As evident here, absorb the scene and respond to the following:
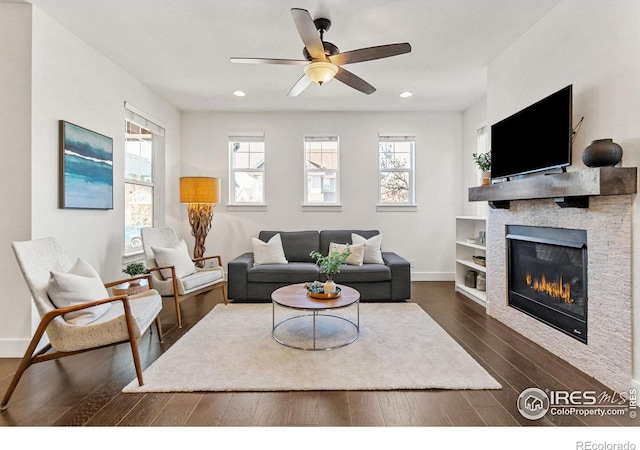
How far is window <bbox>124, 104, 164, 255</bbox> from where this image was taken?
3.90m

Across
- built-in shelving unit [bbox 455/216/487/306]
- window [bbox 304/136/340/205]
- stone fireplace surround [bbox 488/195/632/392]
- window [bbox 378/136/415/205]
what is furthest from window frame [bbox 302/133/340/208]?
stone fireplace surround [bbox 488/195/632/392]

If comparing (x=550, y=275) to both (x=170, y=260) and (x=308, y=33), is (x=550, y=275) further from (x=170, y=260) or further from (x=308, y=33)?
(x=170, y=260)

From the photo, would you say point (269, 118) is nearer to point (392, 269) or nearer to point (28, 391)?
point (392, 269)

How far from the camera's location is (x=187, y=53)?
3203 mm

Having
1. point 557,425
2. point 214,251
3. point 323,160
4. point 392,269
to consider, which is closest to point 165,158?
point 214,251

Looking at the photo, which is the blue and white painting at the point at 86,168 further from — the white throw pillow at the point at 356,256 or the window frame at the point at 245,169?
the white throw pillow at the point at 356,256

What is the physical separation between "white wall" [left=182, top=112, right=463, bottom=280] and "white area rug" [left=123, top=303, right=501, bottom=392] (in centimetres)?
209

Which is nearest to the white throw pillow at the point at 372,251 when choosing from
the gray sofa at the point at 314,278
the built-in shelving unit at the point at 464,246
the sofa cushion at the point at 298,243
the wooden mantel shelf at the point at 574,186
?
the gray sofa at the point at 314,278

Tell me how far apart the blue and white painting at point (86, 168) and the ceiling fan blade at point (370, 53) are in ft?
7.78

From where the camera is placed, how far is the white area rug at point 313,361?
2.06 metres

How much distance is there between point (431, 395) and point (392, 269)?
6.85ft

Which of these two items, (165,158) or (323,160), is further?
(323,160)

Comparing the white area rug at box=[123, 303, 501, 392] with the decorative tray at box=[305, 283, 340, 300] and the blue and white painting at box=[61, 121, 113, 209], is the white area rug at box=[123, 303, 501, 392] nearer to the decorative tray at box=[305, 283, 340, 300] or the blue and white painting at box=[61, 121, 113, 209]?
the decorative tray at box=[305, 283, 340, 300]

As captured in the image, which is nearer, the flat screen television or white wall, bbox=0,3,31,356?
the flat screen television
